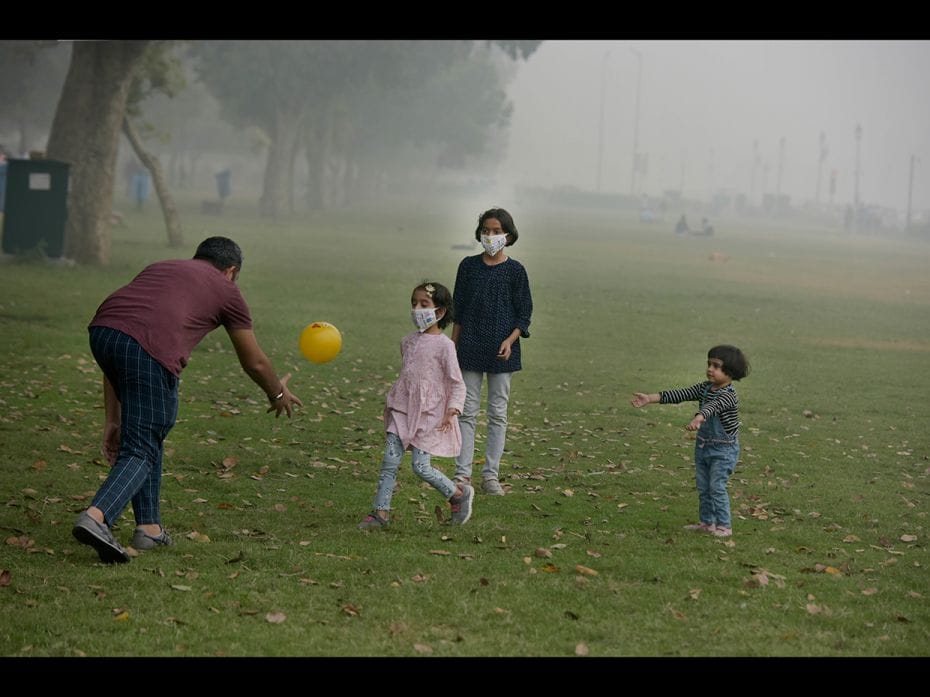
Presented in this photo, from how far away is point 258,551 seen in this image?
7.95m

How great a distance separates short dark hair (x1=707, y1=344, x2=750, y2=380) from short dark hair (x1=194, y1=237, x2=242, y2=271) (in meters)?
2.85

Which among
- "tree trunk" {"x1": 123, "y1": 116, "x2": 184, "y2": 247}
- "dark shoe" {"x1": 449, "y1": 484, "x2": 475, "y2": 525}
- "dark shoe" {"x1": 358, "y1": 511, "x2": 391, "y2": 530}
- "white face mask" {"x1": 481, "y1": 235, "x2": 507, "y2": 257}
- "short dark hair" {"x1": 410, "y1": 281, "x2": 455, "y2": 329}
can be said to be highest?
"tree trunk" {"x1": 123, "y1": 116, "x2": 184, "y2": 247}

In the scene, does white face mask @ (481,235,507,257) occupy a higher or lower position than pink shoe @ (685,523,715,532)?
higher

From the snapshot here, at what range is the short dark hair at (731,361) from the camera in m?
8.54

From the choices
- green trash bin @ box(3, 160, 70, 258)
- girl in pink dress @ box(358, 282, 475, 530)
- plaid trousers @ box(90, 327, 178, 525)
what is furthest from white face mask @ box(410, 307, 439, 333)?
green trash bin @ box(3, 160, 70, 258)

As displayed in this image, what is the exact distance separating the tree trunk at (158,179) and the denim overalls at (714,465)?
72.8 ft

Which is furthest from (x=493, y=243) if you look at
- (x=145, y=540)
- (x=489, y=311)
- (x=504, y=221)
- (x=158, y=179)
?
(x=158, y=179)

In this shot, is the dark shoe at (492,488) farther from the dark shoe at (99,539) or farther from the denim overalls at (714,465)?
the dark shoe at (99,539)

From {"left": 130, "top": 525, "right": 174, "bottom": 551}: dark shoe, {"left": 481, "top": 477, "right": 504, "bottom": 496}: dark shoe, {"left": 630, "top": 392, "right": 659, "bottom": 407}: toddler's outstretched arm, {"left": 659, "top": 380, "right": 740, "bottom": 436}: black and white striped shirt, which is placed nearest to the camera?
{"left": 130, "top": 525, "right": 174, "bottom": 551}: dark shoe

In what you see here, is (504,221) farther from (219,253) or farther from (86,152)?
(86,152)

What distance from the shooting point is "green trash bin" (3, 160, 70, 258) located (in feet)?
82.4

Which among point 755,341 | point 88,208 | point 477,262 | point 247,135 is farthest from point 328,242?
point 247,135

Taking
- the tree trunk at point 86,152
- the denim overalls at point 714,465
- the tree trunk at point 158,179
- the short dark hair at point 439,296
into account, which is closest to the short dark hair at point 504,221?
the short dark hair at point 439,296

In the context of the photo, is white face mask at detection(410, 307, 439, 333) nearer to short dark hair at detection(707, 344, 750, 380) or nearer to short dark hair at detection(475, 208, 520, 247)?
short dark hair at detection(475, 208, 520, 247)
